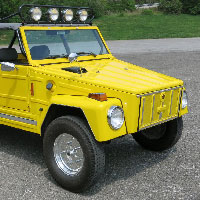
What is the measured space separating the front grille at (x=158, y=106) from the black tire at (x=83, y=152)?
599 mm

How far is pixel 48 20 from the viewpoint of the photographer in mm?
5148

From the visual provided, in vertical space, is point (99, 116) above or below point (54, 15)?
below

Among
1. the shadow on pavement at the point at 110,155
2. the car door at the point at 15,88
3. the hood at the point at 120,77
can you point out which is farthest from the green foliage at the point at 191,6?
the car door at the point at 15,88

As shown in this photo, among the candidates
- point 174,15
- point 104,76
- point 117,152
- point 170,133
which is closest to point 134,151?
point 117,152

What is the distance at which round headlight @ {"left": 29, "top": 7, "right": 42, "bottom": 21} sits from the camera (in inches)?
192

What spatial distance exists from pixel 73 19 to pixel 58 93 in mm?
1792

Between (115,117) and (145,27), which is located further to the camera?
(145,27)

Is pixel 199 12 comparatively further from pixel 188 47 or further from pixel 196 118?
pixel 196 118

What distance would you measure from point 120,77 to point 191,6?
37712 mm

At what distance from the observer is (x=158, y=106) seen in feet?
14.0

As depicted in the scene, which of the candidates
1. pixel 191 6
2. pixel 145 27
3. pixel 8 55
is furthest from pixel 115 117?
pixel 191 6

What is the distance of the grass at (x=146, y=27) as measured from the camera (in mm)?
25406

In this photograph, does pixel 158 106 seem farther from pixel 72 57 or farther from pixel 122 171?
pixel 72 57

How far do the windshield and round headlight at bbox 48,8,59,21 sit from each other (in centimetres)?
18
